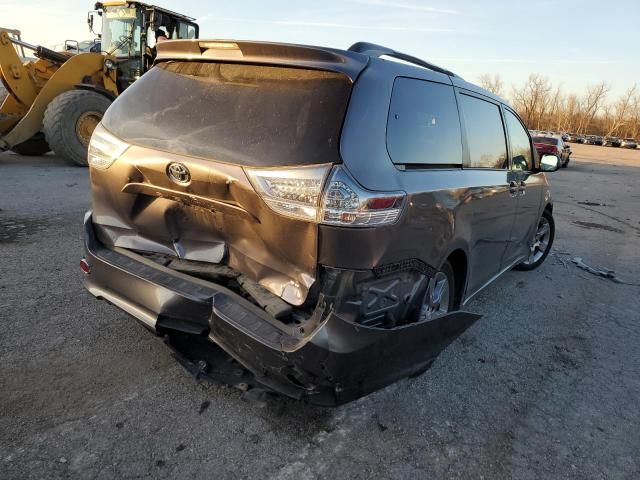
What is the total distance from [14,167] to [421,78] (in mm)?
9869

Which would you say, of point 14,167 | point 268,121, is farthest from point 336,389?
point 14,167

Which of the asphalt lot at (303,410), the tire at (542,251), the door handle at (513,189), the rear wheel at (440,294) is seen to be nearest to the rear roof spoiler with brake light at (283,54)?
the rear wheel at (440,294)

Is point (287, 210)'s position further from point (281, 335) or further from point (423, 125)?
point (423, 125)

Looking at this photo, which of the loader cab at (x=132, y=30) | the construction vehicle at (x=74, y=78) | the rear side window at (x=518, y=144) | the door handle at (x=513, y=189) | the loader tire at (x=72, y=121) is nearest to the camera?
the door handle at (x=513, y=189)

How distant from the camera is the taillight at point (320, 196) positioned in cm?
217

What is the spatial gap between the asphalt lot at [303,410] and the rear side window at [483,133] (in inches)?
55.1

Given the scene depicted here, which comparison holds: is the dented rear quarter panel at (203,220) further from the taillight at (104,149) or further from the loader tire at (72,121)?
the loader tire at (72,121)

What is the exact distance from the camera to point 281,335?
2.21m

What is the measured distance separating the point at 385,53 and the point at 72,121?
8830 millimetres

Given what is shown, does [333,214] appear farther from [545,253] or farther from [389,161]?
[545,253]

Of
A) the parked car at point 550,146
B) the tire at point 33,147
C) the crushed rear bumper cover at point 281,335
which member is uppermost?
→ the crushed rear bumper cover at point 281,335

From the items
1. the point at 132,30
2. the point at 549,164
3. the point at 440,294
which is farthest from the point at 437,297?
the point at 132,30

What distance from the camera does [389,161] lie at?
241 centimetres

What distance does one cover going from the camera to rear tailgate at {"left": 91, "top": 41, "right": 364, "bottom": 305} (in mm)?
2289
